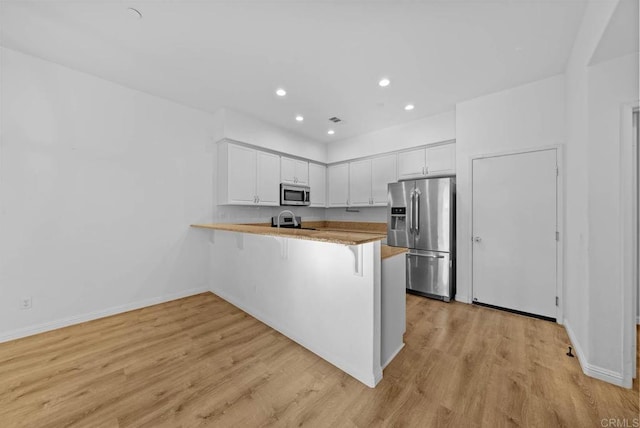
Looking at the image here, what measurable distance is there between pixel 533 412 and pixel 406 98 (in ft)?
11.3

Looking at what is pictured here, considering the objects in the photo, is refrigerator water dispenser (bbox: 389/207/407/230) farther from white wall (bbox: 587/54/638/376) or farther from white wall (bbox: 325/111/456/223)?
white wall (bbox: 587/54/638/376)

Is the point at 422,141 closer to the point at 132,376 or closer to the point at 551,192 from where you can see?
the point at 551,192

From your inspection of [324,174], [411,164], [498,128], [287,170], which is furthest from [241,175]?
[498,128]

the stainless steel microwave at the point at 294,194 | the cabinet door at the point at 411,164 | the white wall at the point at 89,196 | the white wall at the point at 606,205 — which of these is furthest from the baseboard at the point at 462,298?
the white wall at the point at 89,196

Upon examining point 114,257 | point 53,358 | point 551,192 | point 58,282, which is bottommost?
point 53,358

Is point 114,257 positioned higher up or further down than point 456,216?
further down

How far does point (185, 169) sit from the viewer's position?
3.71 metres

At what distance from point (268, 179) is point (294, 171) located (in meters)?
0.67

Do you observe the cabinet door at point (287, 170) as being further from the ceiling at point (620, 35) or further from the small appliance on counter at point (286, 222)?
the ceiling at point (620, 35)

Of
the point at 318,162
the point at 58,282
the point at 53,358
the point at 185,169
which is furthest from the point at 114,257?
the point at 318,162

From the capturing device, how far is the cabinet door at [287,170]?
458cm

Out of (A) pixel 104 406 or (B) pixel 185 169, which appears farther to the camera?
(B) pixel 185 169

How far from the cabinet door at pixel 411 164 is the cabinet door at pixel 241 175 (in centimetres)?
261

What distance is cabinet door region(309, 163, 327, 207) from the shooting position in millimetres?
5176
